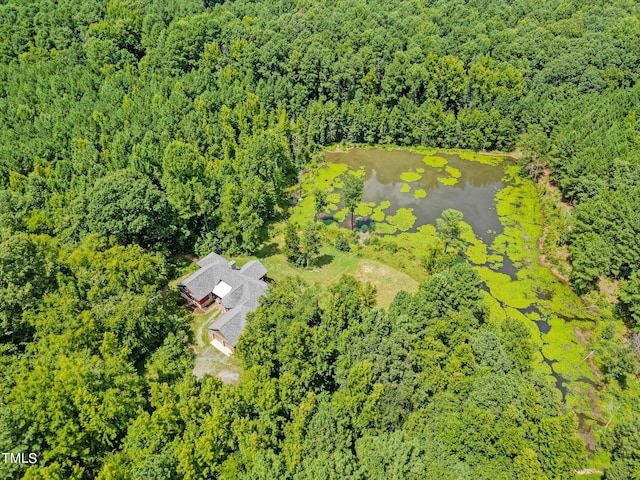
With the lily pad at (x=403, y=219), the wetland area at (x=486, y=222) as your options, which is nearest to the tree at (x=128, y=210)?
the wetland area at (x=486, y=222)

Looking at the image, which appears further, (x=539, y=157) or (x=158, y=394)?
(x=539, y=157)

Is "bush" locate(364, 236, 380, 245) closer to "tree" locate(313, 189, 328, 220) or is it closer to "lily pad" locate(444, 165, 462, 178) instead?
"tree" locate(313, 189, 328, 220)

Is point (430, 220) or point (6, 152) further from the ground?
point (6, 152)

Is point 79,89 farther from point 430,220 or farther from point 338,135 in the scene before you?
point 430,220

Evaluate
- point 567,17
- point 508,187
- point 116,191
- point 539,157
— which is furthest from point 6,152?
point 567,17

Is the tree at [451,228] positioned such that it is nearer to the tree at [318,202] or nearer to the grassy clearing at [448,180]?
the tree at [318,202]
